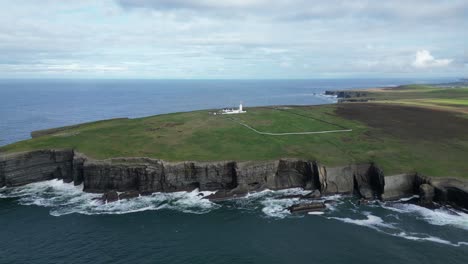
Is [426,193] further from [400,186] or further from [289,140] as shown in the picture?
[289,140]

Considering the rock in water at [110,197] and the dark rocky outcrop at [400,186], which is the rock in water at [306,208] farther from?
the rock in water at [110,197]

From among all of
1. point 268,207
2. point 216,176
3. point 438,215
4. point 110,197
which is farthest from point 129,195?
point 438,215

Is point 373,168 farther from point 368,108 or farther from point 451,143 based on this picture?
point 368,108

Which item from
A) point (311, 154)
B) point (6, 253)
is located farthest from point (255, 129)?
point (6, 253)

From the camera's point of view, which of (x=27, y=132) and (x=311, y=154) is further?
(x=27, y=132)

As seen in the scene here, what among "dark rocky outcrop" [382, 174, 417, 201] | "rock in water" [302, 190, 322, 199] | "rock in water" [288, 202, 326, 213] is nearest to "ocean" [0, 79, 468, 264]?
"rock in water" [288, 202, 326, 213]

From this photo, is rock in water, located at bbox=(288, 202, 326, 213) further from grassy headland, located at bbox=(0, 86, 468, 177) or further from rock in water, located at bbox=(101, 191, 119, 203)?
rock in water, located at bbox=(101, 191, 119, 203)
